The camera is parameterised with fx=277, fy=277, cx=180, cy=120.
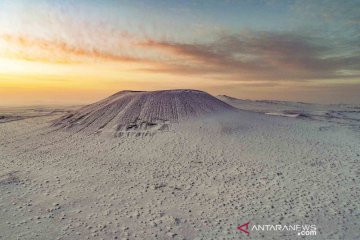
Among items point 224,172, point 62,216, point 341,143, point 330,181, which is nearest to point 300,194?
point 330,181

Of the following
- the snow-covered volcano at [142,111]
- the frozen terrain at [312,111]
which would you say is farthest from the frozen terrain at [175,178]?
the frozen terrain at [312,111]

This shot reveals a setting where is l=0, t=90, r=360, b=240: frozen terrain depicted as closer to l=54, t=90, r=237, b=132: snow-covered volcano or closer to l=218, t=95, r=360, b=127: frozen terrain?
l=54, t=90, r=237, b=132: snow-covered volcano

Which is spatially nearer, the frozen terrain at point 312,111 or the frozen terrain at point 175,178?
the frozen terrain at point 175,178

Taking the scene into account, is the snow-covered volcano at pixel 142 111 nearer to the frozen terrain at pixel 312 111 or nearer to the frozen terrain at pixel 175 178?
the frozen terrain at pixel 175 178

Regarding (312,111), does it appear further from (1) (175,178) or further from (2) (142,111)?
(1) (175,178)

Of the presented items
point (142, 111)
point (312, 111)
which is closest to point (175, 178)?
point (142, 111)

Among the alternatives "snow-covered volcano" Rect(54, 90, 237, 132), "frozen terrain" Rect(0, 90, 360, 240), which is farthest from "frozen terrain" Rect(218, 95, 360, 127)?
"snow-covered volcano" Rect(54, 90, 237, 132)
